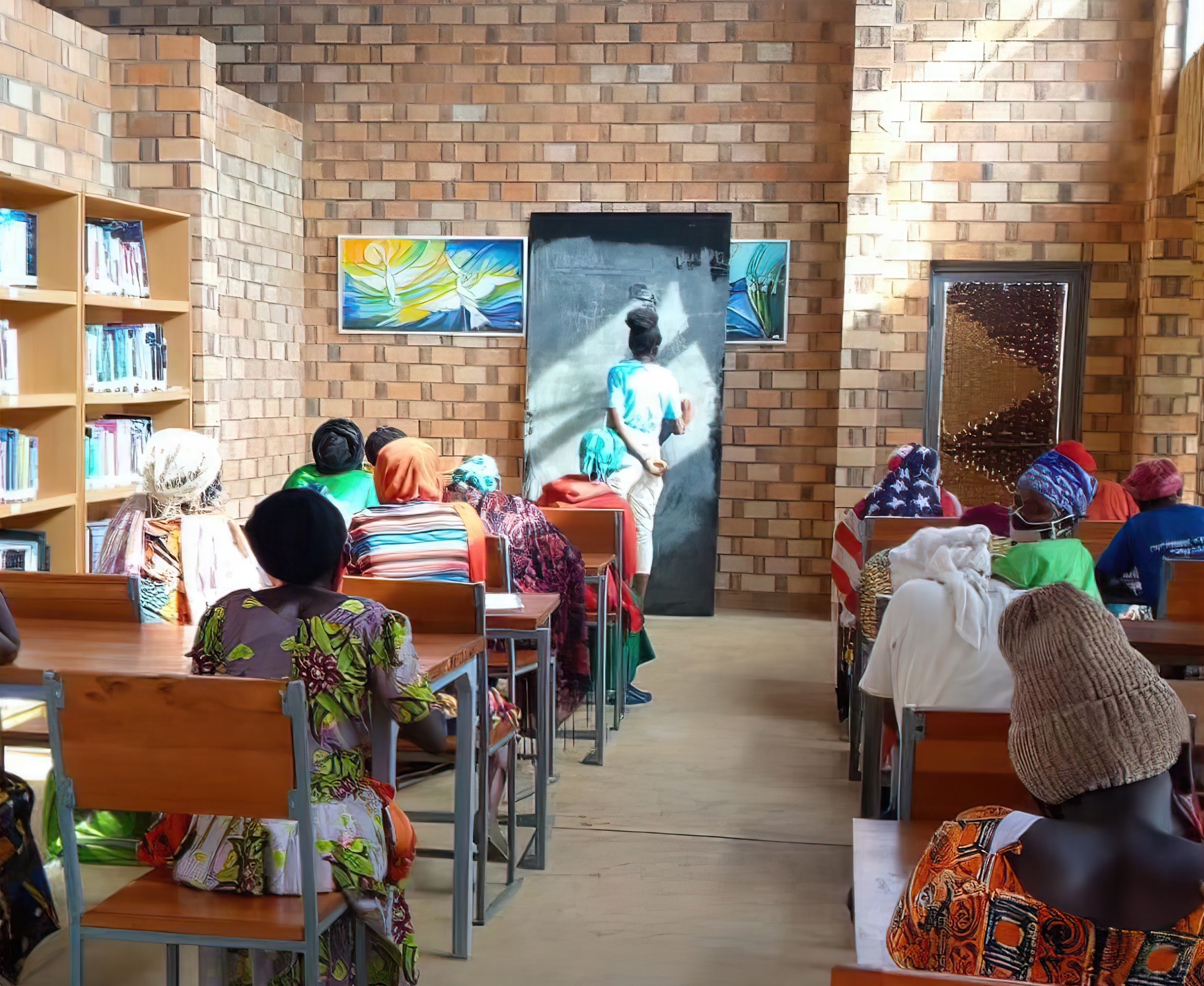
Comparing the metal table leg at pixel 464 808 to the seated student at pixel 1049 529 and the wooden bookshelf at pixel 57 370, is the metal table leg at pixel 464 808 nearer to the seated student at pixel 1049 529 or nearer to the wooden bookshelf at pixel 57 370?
the seated student at pixel 1049 529

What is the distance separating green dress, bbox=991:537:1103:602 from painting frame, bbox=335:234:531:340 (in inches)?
196

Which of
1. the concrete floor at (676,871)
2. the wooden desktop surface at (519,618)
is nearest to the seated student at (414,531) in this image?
the wooden desktop surface at (519,618)

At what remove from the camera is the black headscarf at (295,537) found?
239 centimetres

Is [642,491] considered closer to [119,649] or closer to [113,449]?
[113,449]

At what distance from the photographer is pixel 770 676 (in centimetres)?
641

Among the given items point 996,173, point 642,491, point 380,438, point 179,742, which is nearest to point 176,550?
point 179,742

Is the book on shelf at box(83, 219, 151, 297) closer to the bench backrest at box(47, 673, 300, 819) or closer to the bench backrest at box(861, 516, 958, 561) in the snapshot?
the bench backrest at box(861, 516, 958, 561)

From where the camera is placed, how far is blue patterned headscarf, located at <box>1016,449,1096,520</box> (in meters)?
3.88

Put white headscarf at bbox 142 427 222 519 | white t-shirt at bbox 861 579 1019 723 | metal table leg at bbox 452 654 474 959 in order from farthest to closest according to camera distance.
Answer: white headscarf at bbox 142 427 222 519, white t-shirt at bbox 861 579 1019 723, metal table leg at bbox 452 654 474 959

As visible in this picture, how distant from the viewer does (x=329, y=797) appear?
228 centimetres

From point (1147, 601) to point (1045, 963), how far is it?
3433mm

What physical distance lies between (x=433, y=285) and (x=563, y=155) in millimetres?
1172

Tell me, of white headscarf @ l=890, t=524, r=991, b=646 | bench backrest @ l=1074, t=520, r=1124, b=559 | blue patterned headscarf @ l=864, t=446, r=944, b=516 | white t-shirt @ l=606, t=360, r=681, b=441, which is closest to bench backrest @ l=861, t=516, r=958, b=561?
blue patterned headscarf @ l=864, t=446, r=944, b=516

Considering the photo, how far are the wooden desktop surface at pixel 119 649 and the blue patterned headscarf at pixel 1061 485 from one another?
6.02 feet
